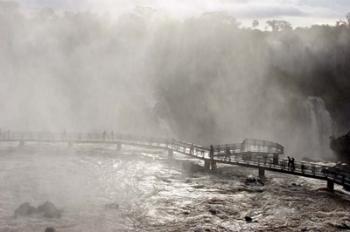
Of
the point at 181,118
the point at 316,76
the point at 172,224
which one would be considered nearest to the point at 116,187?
the point at 172,224

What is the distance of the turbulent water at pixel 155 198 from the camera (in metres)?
30.2

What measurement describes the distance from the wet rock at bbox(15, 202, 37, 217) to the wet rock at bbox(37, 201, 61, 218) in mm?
409

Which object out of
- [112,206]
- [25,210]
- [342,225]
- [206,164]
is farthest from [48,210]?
[206,164]

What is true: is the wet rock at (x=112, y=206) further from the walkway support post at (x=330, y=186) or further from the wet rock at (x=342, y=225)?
the walkway support post at (x=330, y=186)

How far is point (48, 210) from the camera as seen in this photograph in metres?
31.0

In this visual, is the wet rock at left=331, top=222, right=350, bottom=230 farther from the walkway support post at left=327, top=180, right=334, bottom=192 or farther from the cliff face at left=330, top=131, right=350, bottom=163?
the cliff face at left=330, top=131, right=350, bottom=163

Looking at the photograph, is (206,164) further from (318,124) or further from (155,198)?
(318,124)

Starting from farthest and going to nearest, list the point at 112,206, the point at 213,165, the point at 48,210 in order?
the point at 213,165 → the point at 112,206 → the point at 48,210

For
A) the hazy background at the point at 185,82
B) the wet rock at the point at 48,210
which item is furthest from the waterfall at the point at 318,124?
the wet rock at the point at 48,210

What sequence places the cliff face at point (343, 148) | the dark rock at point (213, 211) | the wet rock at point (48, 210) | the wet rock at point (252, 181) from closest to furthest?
the wet rock at point (48, 210) < the dark rock at point (213, 211) < the wet rock at point (252, 181) < the cliff face at point (343, 148)

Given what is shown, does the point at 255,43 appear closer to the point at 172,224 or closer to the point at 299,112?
the point at 299,112

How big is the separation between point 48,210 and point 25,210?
162cm

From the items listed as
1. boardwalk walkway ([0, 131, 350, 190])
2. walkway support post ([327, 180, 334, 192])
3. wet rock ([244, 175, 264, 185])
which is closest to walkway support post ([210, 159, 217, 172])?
boardwalk walkway ([0, 131, 350, 190])

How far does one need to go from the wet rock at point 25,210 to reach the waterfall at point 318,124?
5374cm
